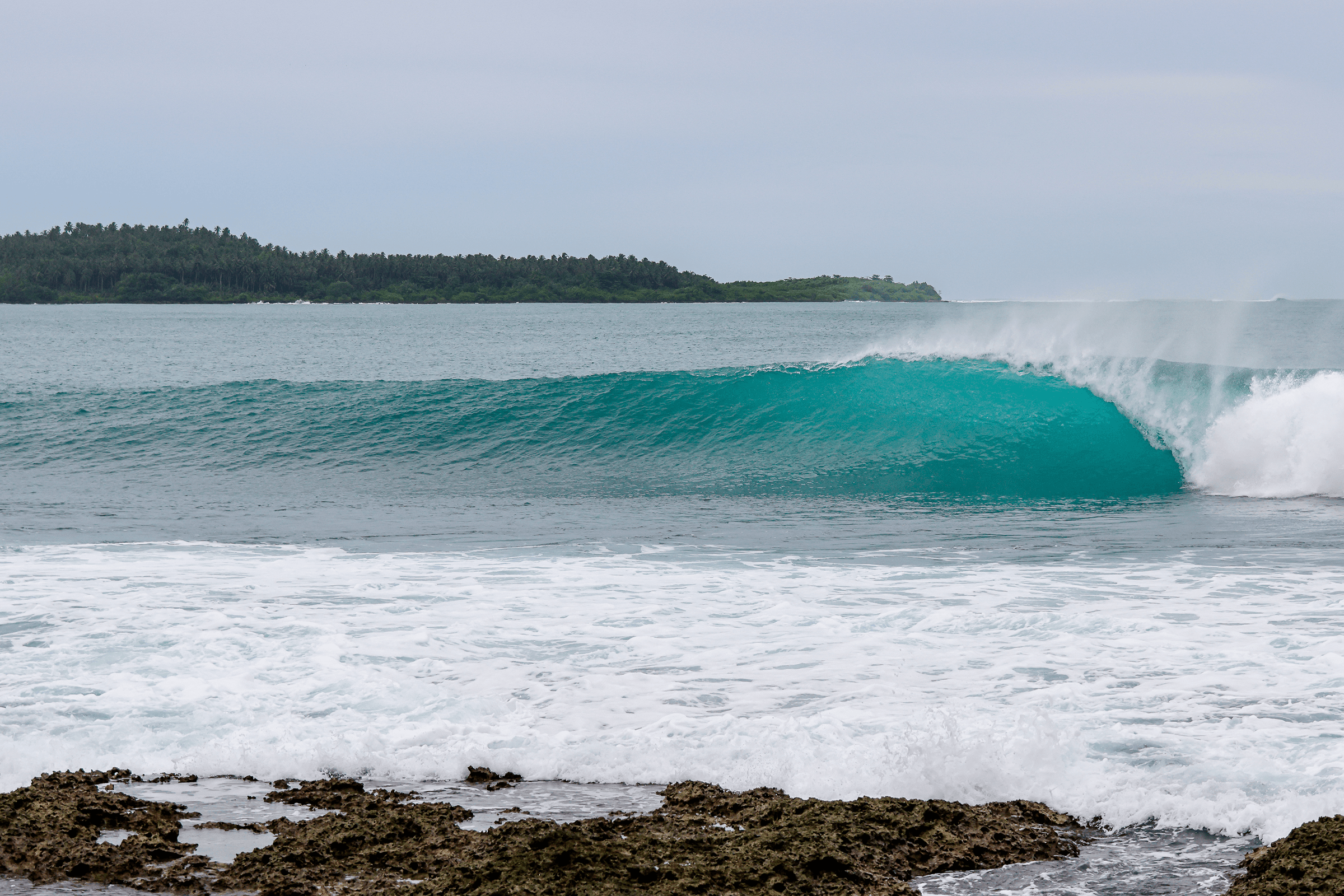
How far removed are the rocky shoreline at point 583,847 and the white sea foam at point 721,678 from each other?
297mm

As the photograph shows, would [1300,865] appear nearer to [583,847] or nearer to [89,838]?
[583,847]

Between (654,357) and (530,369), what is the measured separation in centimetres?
832

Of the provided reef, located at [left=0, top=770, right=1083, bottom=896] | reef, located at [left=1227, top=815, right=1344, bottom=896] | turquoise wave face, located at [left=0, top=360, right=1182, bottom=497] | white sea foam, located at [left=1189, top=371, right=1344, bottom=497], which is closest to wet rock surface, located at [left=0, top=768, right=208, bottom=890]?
reef, located at [left=0, top=770, right=1083, bottom=896]

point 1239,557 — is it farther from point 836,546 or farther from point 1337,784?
point 1337,784

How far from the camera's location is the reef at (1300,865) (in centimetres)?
283

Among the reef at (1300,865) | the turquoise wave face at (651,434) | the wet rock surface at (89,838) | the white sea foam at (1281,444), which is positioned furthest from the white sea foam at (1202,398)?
the wet rock surface at (89,838)

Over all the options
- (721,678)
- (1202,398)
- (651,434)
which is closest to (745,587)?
(721,678)

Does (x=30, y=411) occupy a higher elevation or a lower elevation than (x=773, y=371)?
lower

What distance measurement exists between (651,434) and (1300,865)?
1368 cm

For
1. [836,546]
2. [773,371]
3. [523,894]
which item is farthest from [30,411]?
[523,894]

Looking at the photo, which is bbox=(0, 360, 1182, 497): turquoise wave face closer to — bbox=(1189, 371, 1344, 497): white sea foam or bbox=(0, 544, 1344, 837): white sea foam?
bbox=(1189, 371, 1344, 497): white sea foam

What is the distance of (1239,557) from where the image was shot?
26.2 ft

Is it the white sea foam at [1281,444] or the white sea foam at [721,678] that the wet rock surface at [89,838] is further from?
the white sea foam at [1281,444]

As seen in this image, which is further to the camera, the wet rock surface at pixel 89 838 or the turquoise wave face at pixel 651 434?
the turquoise wave face at pixel 651 434
